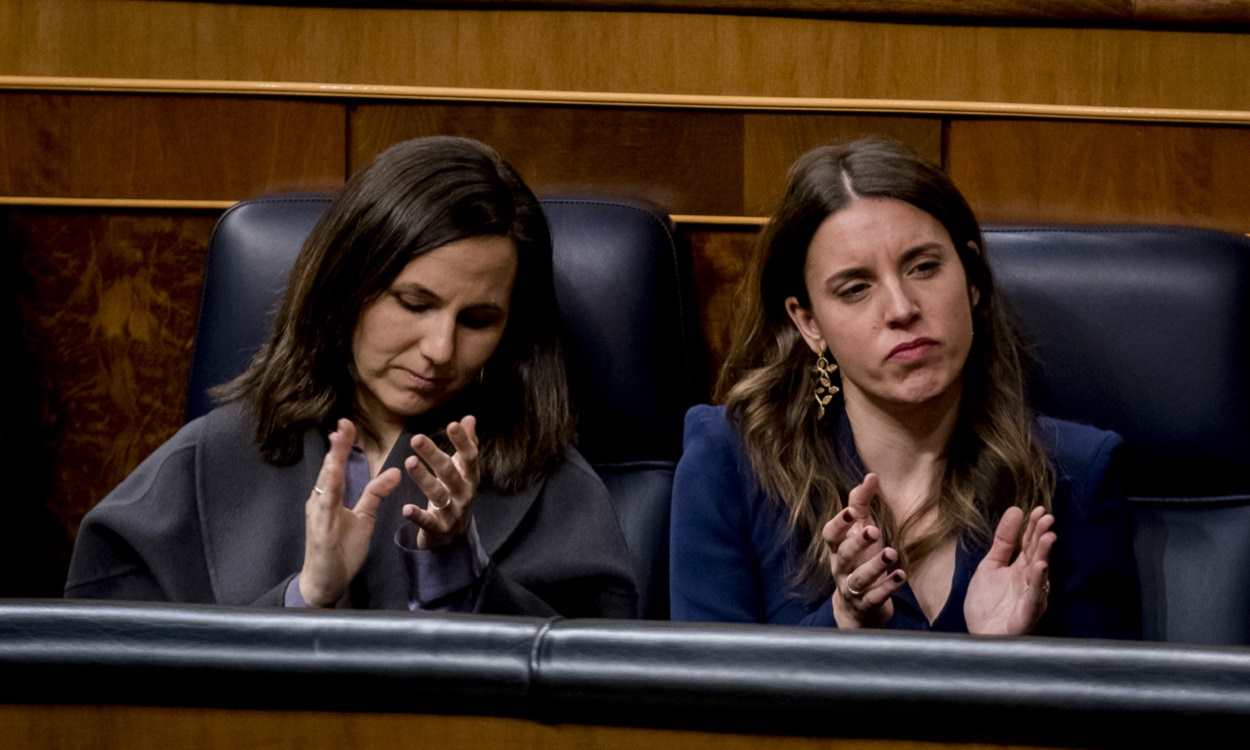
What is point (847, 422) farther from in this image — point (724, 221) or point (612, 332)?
point (724, 221)

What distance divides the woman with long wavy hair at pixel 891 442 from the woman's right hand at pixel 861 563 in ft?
0.29

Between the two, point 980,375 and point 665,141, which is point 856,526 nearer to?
point 980,375

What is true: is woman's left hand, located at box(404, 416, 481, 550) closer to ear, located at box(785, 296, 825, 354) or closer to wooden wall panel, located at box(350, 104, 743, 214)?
ear, located at box(785, 296, 825, 354)

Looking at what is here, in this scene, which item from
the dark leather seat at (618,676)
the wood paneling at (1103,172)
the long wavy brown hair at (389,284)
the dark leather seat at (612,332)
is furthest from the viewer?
the wood paneling at (1103,172)

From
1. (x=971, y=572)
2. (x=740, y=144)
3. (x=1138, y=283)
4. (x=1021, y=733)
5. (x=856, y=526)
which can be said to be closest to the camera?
(x=1021, y=733)

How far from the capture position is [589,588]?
1224mm

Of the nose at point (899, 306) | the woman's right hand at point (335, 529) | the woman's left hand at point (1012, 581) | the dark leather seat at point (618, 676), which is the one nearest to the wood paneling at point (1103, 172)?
the nose at point (899, 306)

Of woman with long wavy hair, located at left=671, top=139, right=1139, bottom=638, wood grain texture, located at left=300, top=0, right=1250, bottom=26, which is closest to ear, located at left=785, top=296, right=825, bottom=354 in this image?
woman with long wavy hair, located at left=671, top=139, right=1139, bottom=638

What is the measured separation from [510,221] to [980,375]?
1.33 ft

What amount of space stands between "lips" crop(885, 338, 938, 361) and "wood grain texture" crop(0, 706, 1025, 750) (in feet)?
2.01

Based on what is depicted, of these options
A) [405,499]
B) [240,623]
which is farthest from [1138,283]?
[240,623]

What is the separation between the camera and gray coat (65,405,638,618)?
3.95ft

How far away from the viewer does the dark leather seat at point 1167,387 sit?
1.25m

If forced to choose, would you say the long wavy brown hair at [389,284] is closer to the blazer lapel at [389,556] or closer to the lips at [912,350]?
the blazer lapel at [389,556]
